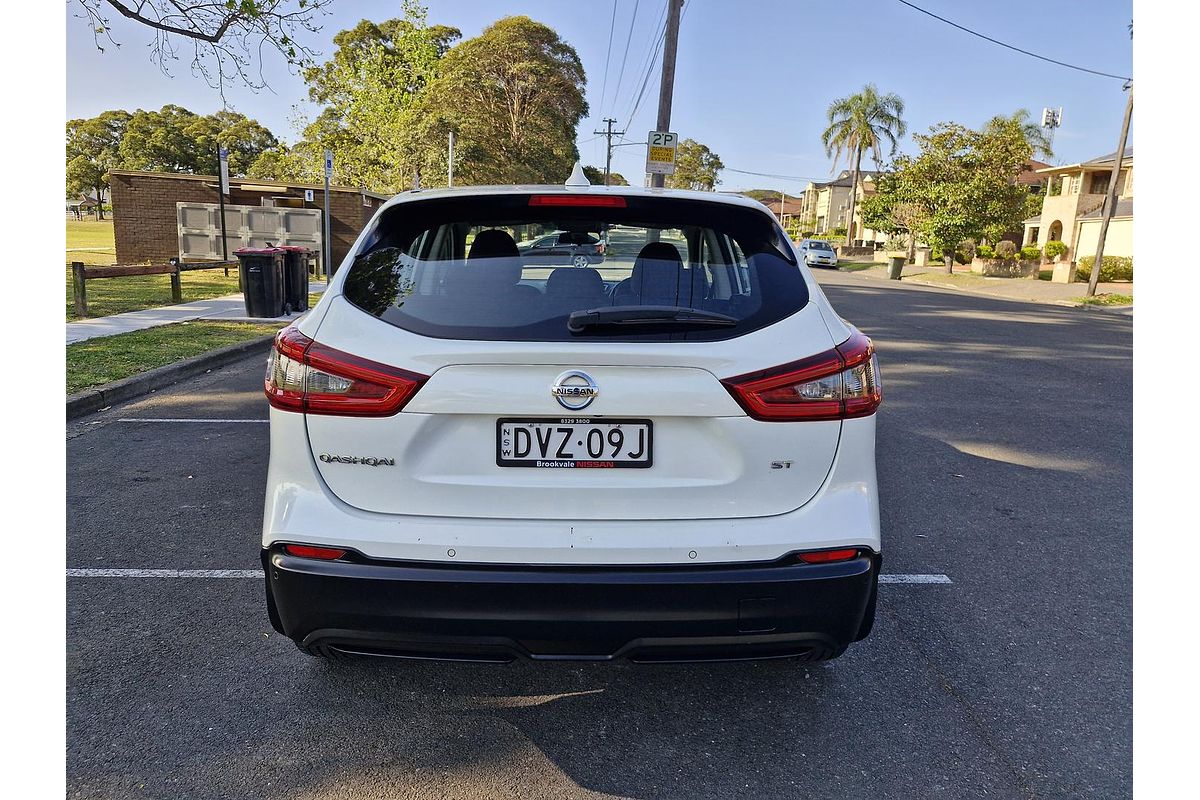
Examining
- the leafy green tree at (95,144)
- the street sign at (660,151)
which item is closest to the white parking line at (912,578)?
the street sign at (660,151)

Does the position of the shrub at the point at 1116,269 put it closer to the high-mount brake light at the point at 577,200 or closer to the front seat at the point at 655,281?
the front seat at the point at 655,281

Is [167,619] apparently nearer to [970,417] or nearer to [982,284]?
[970,417]

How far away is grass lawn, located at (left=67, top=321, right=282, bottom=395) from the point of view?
7906mm

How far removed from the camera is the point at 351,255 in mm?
2799

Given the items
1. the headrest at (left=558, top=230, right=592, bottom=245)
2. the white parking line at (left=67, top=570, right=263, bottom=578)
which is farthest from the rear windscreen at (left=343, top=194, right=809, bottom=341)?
the white parking line at (left=67, top=570, right=263, bottom=578)

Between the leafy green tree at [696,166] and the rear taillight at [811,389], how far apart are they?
106m

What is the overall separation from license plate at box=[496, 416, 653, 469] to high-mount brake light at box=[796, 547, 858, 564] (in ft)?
1.73

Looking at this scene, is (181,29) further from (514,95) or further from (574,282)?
(514,95)

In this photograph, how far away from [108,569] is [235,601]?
77 cm

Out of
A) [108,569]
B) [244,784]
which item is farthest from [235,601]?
[244,784]

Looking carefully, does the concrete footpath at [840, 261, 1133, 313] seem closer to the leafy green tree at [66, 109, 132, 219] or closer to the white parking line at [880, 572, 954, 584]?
the white parking line at [880, 572, 954, 584]

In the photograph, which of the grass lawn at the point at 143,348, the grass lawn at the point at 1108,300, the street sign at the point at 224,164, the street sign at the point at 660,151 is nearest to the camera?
the grass lawn at the point at 143,348

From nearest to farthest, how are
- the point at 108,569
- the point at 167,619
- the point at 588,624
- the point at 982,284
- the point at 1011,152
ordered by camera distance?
the point at 588,624, the point at 167,619, the point at 108,569, the point at 982,284, the point at 1011,152

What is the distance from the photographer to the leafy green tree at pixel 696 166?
108 meters
